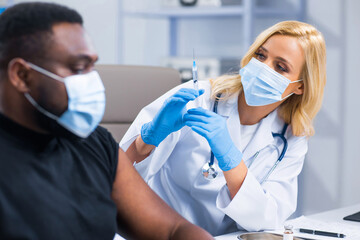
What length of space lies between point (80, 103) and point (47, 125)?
0.08 meters

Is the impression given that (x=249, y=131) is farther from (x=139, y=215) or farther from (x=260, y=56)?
(x=139, y=215)

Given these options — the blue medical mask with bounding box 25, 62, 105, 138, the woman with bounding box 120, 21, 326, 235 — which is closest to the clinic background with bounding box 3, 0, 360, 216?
the woman with bounding box 120, 21, 326, 235

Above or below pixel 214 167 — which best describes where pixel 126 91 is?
above

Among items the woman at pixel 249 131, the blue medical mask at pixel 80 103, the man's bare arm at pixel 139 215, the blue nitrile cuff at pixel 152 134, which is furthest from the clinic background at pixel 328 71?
the blue medical mask at pixel 80 103

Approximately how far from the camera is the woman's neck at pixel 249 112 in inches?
71.7

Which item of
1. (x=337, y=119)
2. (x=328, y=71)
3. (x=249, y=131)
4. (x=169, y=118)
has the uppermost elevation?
(x=169, y=118)

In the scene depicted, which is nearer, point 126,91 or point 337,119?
point 126,91

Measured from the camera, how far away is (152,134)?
5.47 feet

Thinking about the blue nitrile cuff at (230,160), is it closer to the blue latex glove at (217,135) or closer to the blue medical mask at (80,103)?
the blue latex glove at (217,135)

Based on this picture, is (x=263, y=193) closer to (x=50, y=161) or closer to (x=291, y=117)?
(x=291, y=117)

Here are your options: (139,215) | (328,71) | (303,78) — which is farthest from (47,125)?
(328,71)

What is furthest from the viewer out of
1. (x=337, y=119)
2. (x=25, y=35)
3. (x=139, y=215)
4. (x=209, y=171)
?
(x=337, y=119)

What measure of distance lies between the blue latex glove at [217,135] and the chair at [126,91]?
1.66 ft

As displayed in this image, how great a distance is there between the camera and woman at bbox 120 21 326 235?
1.67 m
